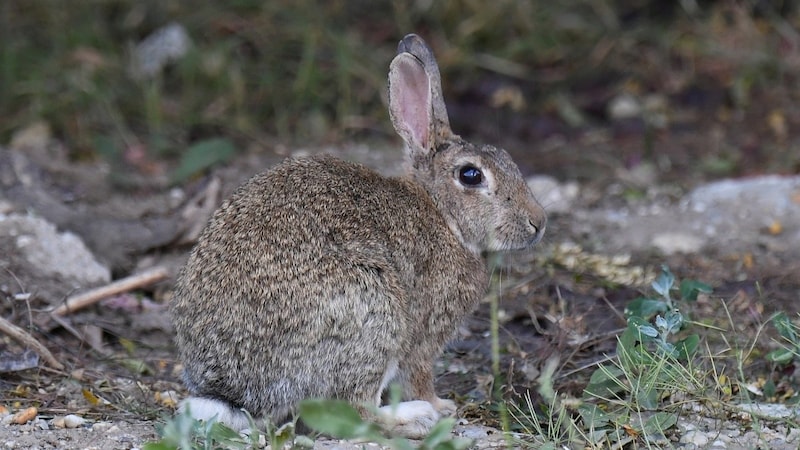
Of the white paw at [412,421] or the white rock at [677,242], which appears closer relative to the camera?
the white paw at [412,421]

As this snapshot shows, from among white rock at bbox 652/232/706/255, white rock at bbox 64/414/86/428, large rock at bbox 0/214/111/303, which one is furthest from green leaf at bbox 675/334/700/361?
large rock at bbox 0/214/111/303

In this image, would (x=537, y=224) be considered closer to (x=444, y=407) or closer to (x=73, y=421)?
(x=444, y=407)

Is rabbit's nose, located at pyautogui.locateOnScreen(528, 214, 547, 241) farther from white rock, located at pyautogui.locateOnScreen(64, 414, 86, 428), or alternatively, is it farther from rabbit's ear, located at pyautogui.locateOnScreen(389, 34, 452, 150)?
white rock, located at pyautogui.locateOnScreen(64, 414, 86, 428)

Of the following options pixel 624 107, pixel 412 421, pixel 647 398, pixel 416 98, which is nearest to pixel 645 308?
pixel 647 398

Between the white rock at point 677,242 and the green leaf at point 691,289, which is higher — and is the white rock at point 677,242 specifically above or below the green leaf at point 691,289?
below

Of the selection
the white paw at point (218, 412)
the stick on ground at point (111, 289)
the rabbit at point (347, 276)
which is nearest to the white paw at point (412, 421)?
the rabbit at point (347, 276)

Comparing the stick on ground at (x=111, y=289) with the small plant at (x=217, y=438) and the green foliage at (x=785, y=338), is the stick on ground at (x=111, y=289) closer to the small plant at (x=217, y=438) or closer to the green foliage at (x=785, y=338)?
the small plant at (x=217, y=438)

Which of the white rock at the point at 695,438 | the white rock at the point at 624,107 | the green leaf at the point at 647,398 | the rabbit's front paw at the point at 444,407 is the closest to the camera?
the white rock at the point at 695,438
